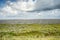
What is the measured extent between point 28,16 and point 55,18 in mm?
493

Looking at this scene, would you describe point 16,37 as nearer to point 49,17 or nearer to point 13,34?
point 13,34

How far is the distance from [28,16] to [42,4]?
34cm

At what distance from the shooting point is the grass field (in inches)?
139

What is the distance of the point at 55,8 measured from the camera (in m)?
3.57

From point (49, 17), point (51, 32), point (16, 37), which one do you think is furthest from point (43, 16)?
point (16, 37)

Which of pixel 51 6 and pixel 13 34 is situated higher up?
pixel 51 6

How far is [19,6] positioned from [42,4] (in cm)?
43

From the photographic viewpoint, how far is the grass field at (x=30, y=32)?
353 centimetres

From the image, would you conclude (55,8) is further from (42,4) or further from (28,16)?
(28,16)

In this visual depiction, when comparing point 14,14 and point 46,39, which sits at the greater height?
point 14,14

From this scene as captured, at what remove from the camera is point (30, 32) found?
11.6 feet

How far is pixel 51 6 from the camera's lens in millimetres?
3592

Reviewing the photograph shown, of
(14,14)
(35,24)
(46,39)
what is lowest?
(46,39)

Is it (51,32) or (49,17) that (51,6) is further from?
(51,32)
